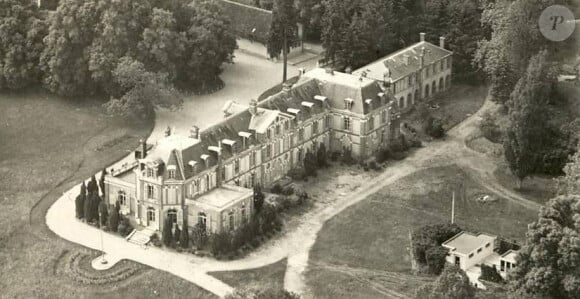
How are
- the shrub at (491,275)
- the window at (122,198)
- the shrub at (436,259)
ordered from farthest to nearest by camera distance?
the window at (122,198), the shrub at (436,259), the shrub at (491,275)

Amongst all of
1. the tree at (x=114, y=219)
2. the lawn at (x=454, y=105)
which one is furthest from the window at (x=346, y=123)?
the tree at (x=114, y=219)

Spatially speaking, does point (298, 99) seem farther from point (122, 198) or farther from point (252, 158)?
point (122, 198)

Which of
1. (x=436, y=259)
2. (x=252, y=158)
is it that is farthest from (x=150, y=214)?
(x=436, y=259)

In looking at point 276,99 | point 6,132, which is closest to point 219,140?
point 276,99

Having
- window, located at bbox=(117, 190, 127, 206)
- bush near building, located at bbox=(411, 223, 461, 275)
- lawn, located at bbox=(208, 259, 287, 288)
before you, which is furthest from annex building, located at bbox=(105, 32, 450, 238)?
bush near building, located at bbox=(411, 223, 461, 275)

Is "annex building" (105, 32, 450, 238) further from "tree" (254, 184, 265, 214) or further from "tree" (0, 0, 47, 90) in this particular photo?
"tree" (0, 0, 47, 90)

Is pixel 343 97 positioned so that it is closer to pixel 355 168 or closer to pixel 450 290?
pixel 355 168

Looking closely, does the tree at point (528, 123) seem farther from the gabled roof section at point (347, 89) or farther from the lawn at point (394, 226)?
the gabled roof section at point (347, 89)
